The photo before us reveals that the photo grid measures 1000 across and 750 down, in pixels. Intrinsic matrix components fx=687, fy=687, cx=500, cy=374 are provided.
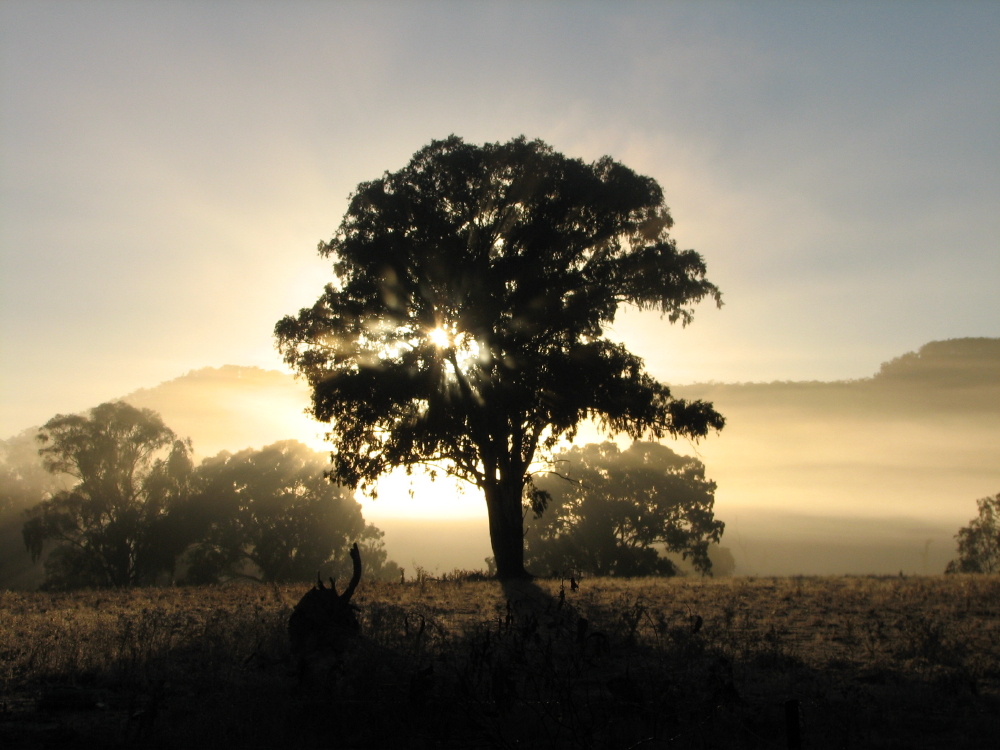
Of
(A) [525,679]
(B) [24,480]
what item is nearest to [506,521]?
(A) [525,679]

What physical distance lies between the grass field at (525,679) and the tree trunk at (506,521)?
761 cm

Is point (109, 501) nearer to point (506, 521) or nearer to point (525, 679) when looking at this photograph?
point (506, 521)

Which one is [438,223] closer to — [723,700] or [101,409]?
[723,700]

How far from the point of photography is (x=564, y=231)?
64.6 ft

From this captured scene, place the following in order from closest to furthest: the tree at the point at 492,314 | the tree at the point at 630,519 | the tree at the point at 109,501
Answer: the tree at the point at 492,314 < the tree at the point at 109,501 < the tree at the point at 630,519

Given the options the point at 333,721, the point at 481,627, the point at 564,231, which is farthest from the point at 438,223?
the point at 333,721

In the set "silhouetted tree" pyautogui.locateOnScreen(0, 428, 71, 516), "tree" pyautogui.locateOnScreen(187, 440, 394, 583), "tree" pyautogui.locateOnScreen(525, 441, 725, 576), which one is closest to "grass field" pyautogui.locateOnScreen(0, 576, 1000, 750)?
"tree" pyautogui.locateOnScreen(525, 441, 725, 576)

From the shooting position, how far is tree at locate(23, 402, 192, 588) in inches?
1777

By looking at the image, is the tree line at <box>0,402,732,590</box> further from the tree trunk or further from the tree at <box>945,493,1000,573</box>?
the tree trunk

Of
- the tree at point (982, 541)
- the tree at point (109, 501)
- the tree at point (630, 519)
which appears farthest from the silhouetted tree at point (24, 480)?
the tree at point (982, 541)

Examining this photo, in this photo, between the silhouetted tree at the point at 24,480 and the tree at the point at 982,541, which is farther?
the silhouetted tree at the point at 24,480

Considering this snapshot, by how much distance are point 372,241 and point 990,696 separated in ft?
55.7

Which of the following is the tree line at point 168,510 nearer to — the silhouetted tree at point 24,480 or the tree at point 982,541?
the silhouetted tree at point 24,480

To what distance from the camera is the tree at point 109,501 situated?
4512 centimetres
